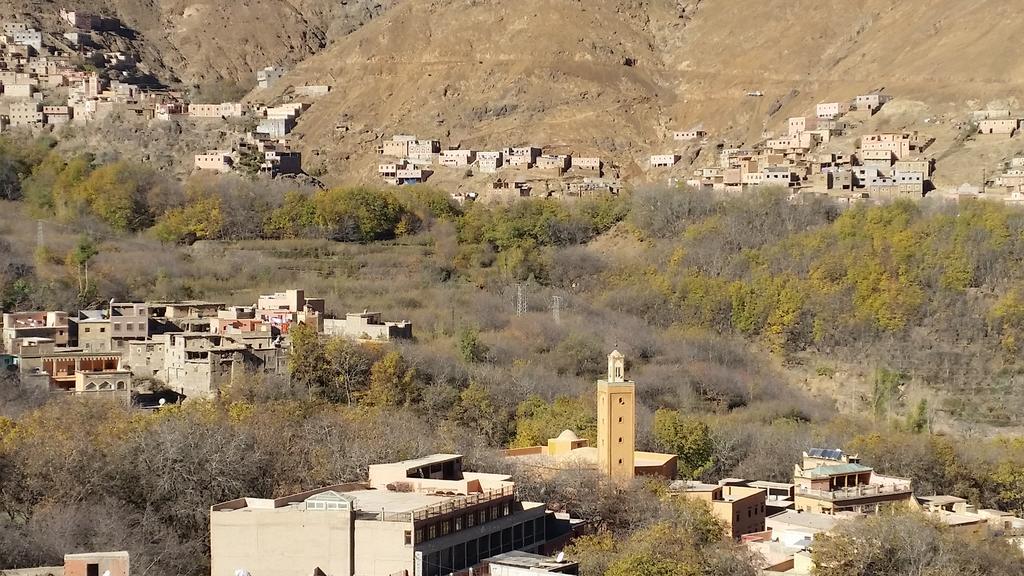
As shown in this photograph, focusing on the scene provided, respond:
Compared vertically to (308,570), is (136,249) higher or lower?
higher

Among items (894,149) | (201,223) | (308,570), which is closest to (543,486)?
(308,570)

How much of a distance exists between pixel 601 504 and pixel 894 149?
4514 centimetres

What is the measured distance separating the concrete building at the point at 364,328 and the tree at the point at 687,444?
11290 mm

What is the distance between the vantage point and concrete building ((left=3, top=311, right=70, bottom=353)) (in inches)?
1886

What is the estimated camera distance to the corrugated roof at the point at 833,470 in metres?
37.1

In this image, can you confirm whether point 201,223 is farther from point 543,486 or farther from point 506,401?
point 543,486

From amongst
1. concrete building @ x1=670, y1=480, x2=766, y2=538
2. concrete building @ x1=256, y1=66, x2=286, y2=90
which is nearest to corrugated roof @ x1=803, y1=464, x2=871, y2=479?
concrete building @ x1=670, y1=480, x2=766, y2=538

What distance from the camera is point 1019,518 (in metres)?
39.4

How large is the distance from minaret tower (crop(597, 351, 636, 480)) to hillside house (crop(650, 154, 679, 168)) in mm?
49567

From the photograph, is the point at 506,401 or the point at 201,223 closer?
the point at 506,401

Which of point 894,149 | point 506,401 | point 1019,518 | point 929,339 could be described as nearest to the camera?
point 1019,518

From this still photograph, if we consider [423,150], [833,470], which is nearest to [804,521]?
[833,470]

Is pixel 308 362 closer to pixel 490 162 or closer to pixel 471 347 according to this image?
pixel 471 347

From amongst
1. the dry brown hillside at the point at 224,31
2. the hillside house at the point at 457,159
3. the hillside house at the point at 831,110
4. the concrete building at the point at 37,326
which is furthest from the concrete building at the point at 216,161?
the concrete building at the point at 37,326
